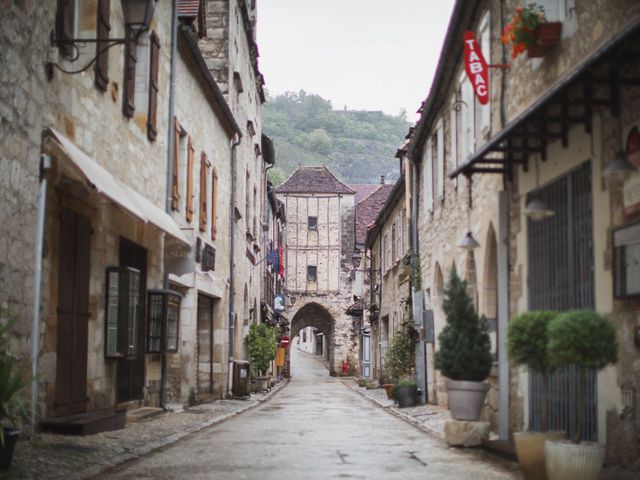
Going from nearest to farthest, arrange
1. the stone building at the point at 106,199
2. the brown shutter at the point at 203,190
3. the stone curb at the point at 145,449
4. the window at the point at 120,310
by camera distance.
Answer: the stone curb at the point at 145,449 → the stone building at the point at 106,199 → the window at the point at 120,310 → the brown shutter at the point at 203,190

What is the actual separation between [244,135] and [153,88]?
14.0m

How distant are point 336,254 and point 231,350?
29.2 meters

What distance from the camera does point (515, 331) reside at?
7062mm

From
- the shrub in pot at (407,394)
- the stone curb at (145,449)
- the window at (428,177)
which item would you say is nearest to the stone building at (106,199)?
the stone curb at (145,449)

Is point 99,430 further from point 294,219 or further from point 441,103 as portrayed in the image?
point 294,219

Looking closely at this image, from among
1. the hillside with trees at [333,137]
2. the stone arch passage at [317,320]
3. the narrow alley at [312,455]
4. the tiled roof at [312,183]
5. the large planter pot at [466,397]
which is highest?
the hillside with trees at [333,137]

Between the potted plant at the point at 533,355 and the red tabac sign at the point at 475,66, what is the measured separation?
5.23 metres

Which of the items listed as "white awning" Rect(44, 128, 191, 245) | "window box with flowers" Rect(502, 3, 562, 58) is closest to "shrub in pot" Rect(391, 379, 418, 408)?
"white awning" Rect(44, 128, 191, 245)

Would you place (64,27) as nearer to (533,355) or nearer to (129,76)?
(129,76)

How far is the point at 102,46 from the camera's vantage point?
1099 cm

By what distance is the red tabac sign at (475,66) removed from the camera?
38.3 feet

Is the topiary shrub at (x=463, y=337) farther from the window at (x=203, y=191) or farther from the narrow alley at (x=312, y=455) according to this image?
the window at (x=203, y=191)

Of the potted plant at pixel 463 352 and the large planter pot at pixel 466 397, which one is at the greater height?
the potted plant at pixel 463 352

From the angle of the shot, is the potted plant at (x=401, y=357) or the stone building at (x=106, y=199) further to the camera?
the potted plant at (x=401, y=357)
